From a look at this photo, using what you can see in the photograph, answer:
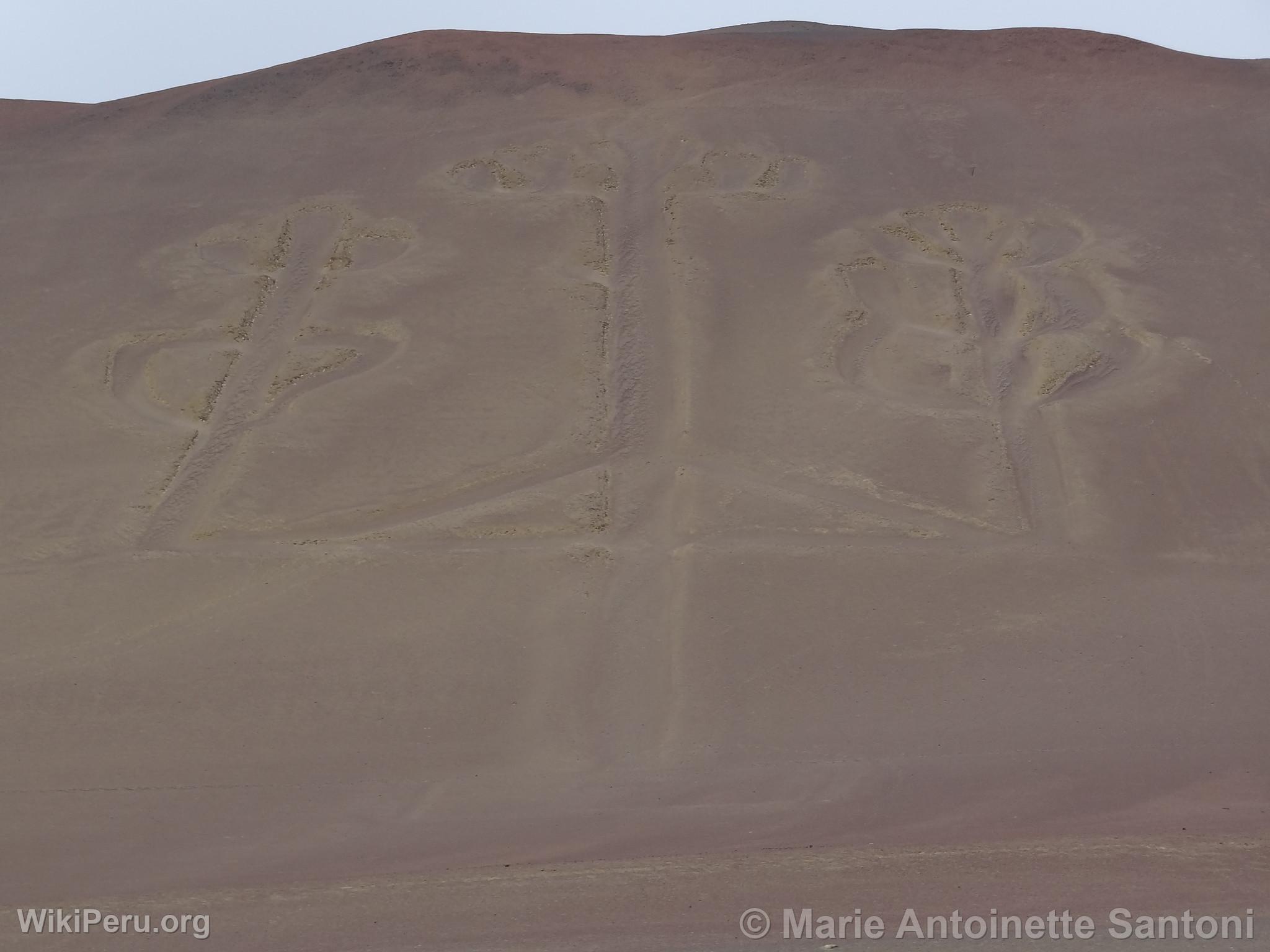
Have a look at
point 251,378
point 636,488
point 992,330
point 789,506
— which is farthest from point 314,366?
point 992,330

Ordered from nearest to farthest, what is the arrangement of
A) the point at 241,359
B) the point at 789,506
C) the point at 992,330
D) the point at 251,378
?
the point at 789,506, the point at 251,378, the point at 241,359, the point at 992,330

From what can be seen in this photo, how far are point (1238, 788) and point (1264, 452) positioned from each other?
12.0 ft

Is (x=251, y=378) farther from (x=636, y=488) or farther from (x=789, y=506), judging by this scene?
(x=789, y=506)

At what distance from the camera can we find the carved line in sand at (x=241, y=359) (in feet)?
28.9

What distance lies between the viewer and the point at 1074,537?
8.08m

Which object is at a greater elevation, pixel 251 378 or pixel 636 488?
pixel 251 378

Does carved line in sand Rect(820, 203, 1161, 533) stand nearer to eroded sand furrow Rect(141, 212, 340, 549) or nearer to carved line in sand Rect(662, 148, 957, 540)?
carved line in sand Rect(662, 148, 957, 540)

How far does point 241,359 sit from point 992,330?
5.86 meters

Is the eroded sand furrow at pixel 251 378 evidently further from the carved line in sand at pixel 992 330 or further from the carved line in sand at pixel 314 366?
the carved line in sand at pixel 992 330

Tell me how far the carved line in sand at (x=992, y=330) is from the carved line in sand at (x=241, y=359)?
12.6 ft

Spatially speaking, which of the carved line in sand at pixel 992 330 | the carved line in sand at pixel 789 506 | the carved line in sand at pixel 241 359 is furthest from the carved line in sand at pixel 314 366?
the carved line in sand at pixel 992 330

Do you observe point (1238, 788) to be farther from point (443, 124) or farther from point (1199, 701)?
point (443, 124)

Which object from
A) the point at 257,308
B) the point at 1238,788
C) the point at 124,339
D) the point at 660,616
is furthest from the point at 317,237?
the point at 1238,788

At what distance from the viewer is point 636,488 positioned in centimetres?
858
